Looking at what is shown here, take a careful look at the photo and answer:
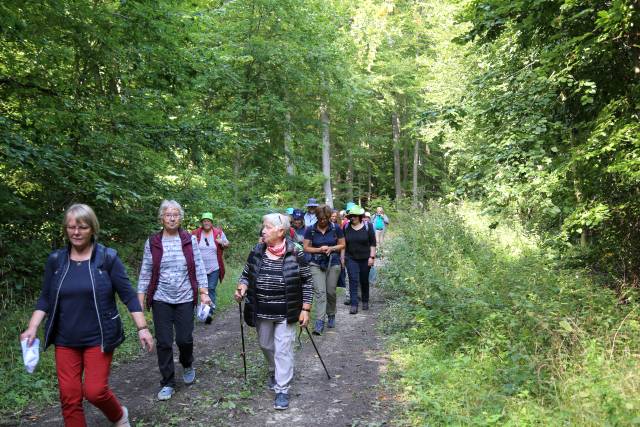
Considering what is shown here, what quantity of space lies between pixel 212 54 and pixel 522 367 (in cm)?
869

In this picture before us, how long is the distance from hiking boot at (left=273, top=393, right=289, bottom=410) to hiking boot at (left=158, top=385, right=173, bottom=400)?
117 cm

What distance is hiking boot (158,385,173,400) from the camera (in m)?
5.29

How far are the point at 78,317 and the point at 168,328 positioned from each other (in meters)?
1.62

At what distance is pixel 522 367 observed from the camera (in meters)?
4.91

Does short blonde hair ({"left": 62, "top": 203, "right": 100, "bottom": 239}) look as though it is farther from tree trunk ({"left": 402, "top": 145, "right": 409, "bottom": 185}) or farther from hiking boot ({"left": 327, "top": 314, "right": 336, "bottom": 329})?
tree trunk ({"left": 402, "top": 145, "right": 409, "bottom": 185})

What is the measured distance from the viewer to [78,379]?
12.7 feet

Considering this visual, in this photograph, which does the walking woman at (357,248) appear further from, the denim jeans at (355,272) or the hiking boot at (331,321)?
the hiking boot at (331,321)

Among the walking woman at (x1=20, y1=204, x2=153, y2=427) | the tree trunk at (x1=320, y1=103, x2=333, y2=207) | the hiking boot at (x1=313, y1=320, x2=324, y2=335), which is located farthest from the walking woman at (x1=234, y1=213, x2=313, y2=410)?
the tree trunk at (x1=320, y1=103, x2=333, y2=207)

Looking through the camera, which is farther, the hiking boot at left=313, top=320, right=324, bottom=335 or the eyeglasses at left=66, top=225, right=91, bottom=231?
the hiking boot at left=313, top=320, right=324, bottom=335

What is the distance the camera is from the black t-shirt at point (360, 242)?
9570mm

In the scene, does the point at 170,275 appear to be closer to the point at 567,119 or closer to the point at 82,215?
the point at 82,215

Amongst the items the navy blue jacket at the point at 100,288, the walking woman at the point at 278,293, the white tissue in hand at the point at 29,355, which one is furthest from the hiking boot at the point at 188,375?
the white tissue in hand at the point at 29,355

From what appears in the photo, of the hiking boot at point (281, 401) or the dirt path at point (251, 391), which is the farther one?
the hiking boot at point (281, 401)

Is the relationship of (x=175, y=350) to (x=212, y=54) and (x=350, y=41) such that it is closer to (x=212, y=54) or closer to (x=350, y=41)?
(x=212, y=54)
